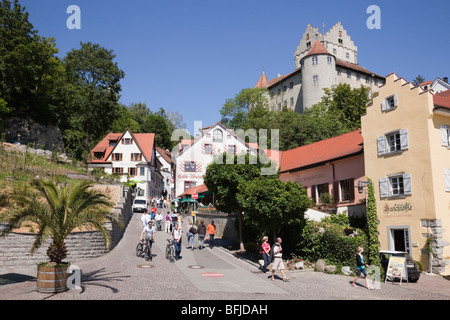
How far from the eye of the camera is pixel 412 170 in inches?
811

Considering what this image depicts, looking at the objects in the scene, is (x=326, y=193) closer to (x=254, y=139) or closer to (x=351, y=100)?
(x=254, y=139)

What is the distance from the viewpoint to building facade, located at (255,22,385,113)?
75.1 metres

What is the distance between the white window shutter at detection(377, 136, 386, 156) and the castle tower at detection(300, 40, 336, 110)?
175ft

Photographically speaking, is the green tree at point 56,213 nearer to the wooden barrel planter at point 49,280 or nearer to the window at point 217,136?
the wooden barrel planter at point 49,280

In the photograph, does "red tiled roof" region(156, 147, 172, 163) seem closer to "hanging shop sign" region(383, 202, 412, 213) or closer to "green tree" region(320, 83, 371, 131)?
"green tree" region(320, 83, 371, 131)

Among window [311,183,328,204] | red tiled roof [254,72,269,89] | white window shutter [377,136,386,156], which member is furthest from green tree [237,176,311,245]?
red tiled roof [254,72,269,89]

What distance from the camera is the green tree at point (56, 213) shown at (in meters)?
12.5

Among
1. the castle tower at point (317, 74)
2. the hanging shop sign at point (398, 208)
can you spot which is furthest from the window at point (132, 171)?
the hanging shop sign at point (398, 208)

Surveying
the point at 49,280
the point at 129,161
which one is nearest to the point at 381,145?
the point at 49,280

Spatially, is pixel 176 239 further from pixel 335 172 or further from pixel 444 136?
pixel 444 136

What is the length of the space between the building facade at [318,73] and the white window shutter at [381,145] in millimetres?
52246

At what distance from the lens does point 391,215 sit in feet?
69.9

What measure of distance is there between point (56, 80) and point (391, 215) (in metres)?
52.5

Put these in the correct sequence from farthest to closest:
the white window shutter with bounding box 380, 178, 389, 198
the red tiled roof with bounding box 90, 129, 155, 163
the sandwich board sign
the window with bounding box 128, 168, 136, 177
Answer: the red tiled roof with bounding box 90, 129, 155, 163, the window with bounding box 128, 168, 136, 177, the white window shutter with bounding box 380, 178, 389, 198, the sandwich board sign
